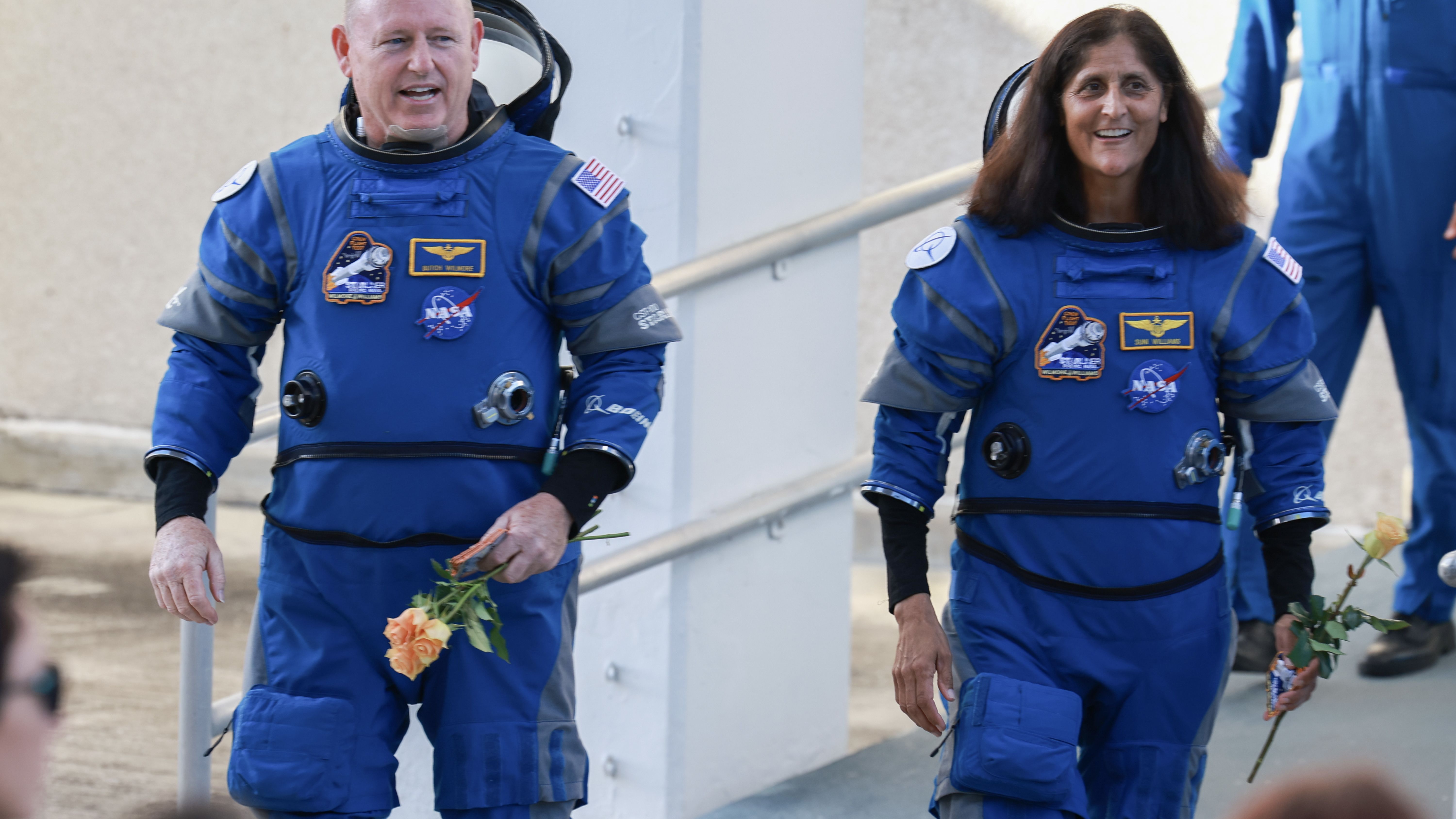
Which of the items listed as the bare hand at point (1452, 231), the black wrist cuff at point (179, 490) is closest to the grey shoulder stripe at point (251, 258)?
the black wrist cuff at point (179, 490)

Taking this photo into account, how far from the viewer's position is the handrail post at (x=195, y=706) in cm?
289

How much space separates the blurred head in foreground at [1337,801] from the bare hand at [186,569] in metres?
1.64

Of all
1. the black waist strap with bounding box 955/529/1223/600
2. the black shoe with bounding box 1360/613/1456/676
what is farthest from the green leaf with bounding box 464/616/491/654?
the black shoe with bounding box 1360/613/1456/676

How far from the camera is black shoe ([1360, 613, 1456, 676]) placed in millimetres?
3580

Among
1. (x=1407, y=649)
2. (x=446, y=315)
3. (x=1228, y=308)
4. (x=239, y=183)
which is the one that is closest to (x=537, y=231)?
(x=446, y=315)

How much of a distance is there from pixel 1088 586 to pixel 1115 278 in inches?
16.7

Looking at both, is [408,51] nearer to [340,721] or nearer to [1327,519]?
[340,721]

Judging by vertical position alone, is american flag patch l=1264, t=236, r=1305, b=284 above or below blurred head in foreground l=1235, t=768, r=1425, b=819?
above

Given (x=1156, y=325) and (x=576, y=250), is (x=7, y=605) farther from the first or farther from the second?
(x=1156, y=325)

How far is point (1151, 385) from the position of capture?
2262 millimetres

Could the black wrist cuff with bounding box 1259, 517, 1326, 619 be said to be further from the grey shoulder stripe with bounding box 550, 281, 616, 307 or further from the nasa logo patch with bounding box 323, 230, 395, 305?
the nasa logo patch with bounding box 323, 230, 395, 305

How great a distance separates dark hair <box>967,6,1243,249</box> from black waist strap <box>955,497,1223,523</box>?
1.19ft

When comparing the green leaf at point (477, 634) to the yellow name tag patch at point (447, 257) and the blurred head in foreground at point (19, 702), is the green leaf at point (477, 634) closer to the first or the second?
the yellow name tag patch at point (447, 257)

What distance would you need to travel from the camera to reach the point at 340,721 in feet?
7.29
